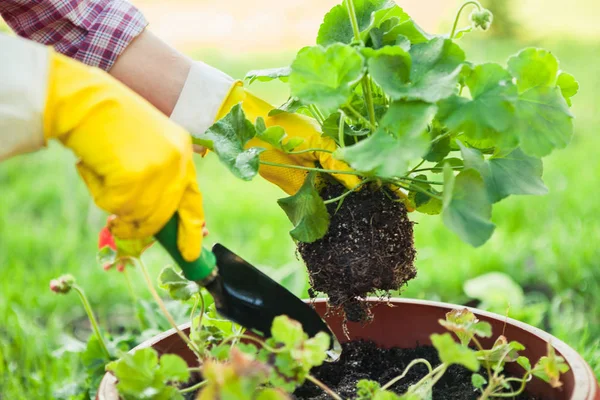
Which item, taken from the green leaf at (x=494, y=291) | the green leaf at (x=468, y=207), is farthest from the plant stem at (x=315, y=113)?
the green leaf at (x=494, y=291)

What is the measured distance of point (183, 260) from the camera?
3.37 ft

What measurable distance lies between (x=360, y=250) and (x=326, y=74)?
32 cm

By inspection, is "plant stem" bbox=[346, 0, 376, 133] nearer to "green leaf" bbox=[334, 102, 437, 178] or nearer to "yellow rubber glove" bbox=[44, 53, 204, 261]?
"green leaf" bbox=[334, 102, 437, 178]

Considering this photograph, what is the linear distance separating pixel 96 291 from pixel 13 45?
1.50m

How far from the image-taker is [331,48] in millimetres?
972

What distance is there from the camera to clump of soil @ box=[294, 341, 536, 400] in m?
1.19

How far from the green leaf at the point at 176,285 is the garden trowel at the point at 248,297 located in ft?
0.21

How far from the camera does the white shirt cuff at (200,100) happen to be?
1.35 meters

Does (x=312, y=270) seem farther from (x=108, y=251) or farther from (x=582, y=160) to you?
Result: (x=582, y=160)

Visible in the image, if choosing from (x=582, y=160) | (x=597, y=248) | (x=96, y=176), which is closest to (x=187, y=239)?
(x=96, y=176)

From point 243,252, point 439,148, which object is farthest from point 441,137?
point 243,252

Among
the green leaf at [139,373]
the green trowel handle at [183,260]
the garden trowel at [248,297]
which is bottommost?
the green leaf at [139,373]

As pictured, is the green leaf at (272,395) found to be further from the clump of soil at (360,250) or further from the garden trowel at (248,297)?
the clump of soil at (360,250)

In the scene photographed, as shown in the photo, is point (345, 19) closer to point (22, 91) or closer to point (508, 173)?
point (508, 173)
